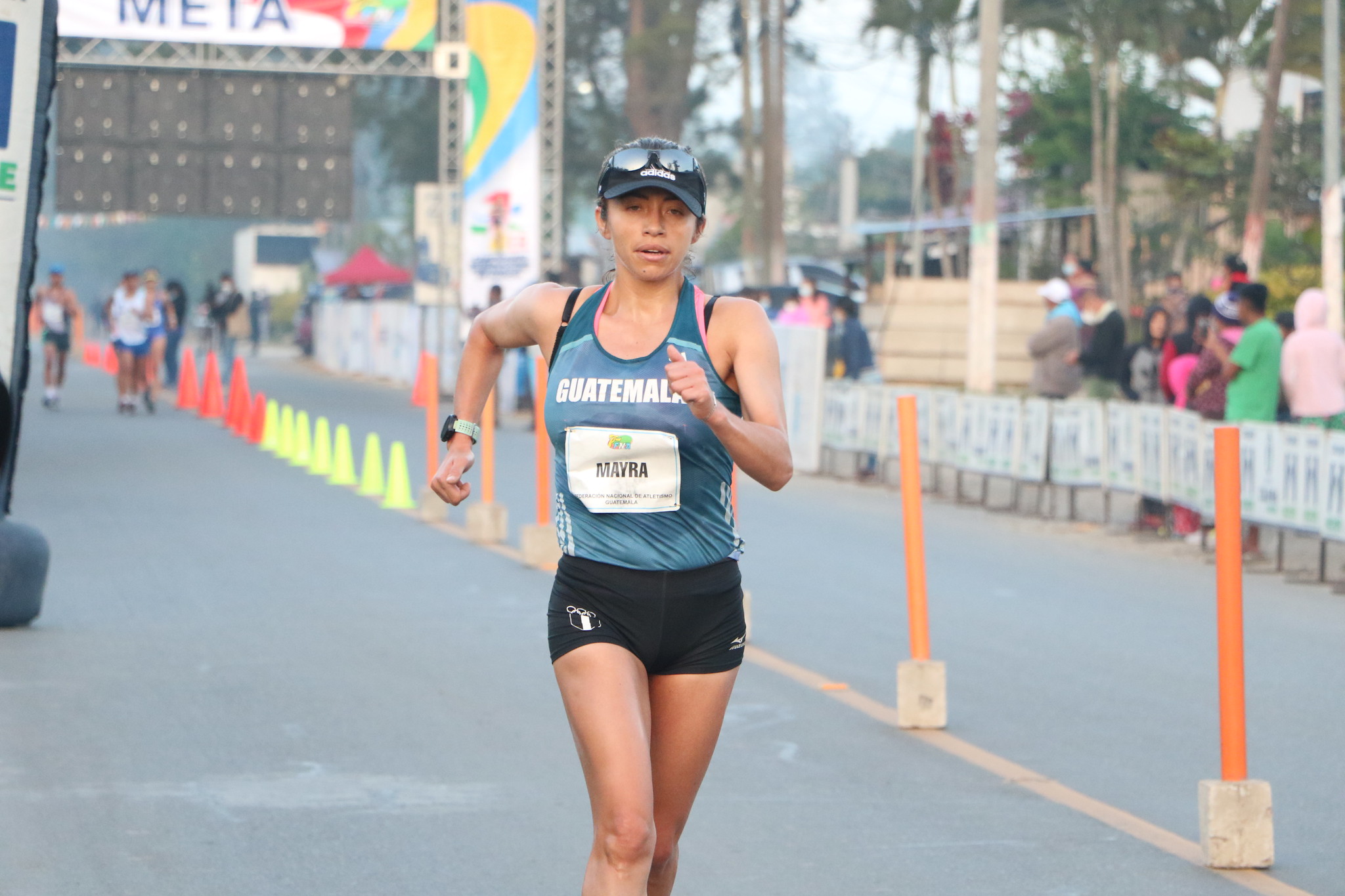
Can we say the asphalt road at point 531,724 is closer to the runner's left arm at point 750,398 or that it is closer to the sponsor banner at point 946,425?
the runner's left arm at point 750,398

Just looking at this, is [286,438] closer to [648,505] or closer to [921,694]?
[921,694]

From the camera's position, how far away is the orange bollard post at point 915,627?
7582mm

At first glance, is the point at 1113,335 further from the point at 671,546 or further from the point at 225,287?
the point at 225,287

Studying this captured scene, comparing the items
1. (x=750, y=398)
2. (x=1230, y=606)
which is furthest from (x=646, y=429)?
(x=1230, y=606)

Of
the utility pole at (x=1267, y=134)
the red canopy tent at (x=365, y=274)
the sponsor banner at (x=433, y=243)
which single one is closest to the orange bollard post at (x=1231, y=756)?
the utility pole at (x=1267, y=134)

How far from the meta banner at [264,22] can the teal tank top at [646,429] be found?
2699 cm

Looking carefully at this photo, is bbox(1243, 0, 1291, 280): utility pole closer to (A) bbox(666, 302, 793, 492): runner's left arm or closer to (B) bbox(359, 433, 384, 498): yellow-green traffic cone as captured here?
(B) bbox(359, 433, 384, 498): yellow-green traffic cone

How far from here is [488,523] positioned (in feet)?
46.2

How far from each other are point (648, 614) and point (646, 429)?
40 cm

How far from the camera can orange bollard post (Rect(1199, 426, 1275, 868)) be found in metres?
5.78

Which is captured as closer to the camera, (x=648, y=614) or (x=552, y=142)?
(x=648, y=614)

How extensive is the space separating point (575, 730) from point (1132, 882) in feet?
7.39

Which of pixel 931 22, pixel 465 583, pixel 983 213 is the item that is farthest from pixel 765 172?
pixel 465 583

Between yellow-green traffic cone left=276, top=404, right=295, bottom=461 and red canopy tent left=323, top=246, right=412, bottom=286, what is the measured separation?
40.5m
